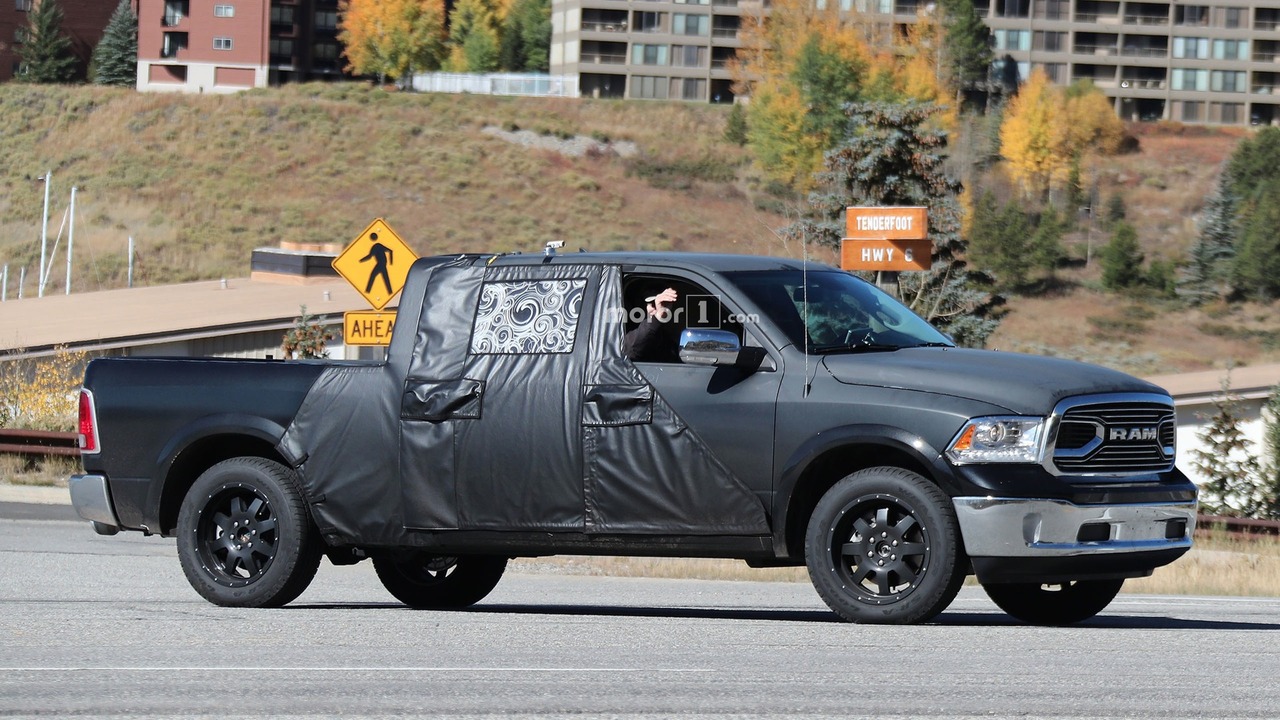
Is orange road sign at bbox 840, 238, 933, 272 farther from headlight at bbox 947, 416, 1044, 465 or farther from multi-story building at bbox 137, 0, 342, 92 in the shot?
multi-story building at bbox 137, 0, 342, 92

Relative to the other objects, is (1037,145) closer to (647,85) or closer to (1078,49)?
(1078,49)

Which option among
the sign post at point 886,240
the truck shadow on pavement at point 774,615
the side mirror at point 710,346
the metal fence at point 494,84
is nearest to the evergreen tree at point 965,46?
the metal fence at point 494,84

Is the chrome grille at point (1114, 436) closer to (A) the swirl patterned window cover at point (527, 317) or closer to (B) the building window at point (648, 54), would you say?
(A) the swirl patterned window cover at point (527, 317)

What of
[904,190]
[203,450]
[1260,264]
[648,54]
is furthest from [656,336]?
[648,54]

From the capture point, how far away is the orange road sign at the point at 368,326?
63.4ft

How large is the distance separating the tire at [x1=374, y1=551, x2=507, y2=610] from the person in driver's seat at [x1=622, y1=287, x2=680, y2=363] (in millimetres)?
2227

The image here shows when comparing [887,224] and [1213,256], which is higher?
[1213,256]

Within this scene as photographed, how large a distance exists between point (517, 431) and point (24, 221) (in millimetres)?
74772

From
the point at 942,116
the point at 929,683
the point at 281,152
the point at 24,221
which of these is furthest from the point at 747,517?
the point at 281,152

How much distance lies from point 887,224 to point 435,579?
37.1 feet

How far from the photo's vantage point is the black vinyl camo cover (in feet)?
31.9

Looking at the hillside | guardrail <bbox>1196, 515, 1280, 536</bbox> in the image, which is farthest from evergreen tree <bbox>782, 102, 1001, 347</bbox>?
guardrail <bbox>1196, 515, 1280, 536</bbox>

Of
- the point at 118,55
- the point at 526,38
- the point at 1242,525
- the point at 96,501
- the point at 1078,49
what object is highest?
the point at 526,38

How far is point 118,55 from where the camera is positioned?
128 m
